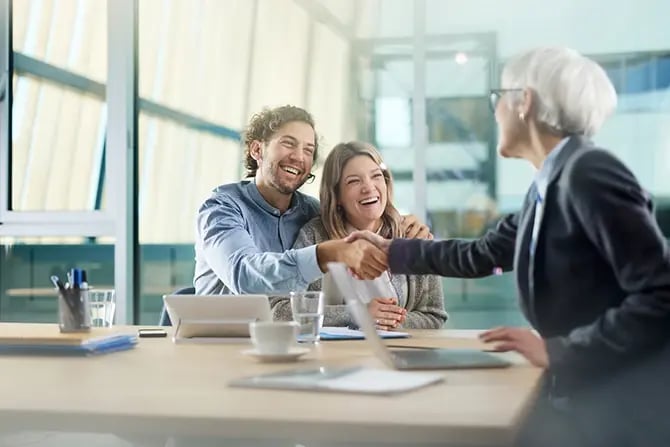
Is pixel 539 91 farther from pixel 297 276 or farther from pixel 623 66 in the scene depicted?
pixel 623 66

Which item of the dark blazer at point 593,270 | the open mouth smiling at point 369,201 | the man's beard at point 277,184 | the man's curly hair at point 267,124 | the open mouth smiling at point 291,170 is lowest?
the dark blazer at point 593,270

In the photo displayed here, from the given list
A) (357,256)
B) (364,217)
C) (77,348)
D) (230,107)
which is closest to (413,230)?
(364,217)

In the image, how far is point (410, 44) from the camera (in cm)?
433

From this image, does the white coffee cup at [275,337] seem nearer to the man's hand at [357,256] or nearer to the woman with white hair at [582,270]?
the woman with white hair at [582,270]

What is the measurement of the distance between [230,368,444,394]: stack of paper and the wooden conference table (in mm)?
17

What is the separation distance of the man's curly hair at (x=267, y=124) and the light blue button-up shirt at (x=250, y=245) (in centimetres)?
15

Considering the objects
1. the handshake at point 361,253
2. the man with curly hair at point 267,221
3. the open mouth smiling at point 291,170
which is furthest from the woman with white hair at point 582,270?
the open mouth smiling at point 291,170

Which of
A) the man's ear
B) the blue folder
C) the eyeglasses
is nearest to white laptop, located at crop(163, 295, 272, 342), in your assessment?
the blue folder

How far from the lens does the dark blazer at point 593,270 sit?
1425 mm

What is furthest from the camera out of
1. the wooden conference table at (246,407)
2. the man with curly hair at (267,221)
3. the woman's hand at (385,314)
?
the man with curly hair at (267,221)

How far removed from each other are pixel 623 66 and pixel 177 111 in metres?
2.22

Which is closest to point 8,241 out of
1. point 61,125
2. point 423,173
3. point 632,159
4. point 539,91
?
point 61,125

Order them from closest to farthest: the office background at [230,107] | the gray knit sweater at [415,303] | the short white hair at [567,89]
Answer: the short white hair at [567,89]
the gray knit sweater at [415,303]
the office background at [230,107]

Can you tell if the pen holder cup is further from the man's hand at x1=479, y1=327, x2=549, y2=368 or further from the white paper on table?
the man's hand at x1=479, y1=327, x2=549, y2=368
